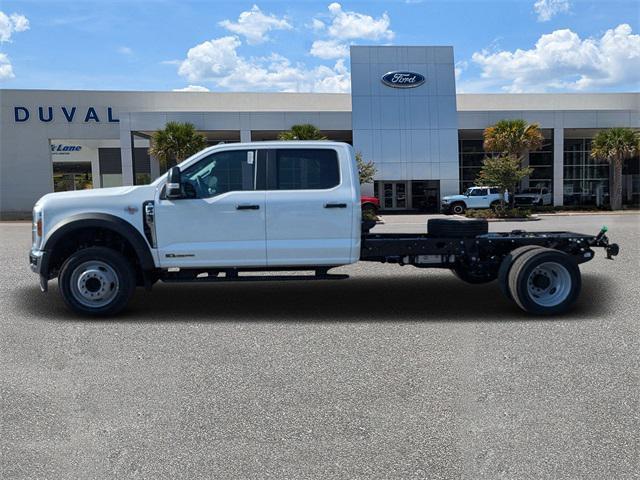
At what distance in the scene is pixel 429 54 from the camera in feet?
122

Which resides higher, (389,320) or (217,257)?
(217,257)

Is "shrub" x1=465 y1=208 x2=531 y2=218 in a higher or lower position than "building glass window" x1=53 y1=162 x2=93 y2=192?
lower

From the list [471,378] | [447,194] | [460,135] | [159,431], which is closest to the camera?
[159,431]

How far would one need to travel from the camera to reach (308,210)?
6922 mm

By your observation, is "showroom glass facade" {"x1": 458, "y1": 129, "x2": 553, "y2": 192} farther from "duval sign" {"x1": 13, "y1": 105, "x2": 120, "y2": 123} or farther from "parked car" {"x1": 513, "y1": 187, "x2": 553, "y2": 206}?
"duval sign" {"x1": 13, "y1": 105, "x2": 120, "y2": 123}

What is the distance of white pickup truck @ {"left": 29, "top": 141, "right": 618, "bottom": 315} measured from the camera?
6812 millimetres

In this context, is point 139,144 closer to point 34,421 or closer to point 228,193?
point 228,193

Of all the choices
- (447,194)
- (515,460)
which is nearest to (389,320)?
(515,460)

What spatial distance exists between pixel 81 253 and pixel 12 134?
123ft

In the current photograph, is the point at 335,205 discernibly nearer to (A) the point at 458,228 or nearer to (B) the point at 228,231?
(B) the point at 228,231

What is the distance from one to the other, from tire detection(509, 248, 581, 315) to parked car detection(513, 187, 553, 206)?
3396 centimetres

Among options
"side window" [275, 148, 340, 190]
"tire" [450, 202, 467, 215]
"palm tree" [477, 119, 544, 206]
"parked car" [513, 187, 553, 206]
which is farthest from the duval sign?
"side window" [275, 148, 340, 190]

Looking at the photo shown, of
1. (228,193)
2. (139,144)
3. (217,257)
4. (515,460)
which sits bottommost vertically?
(515,460)

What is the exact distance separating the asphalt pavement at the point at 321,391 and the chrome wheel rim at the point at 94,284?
10.9 inches
